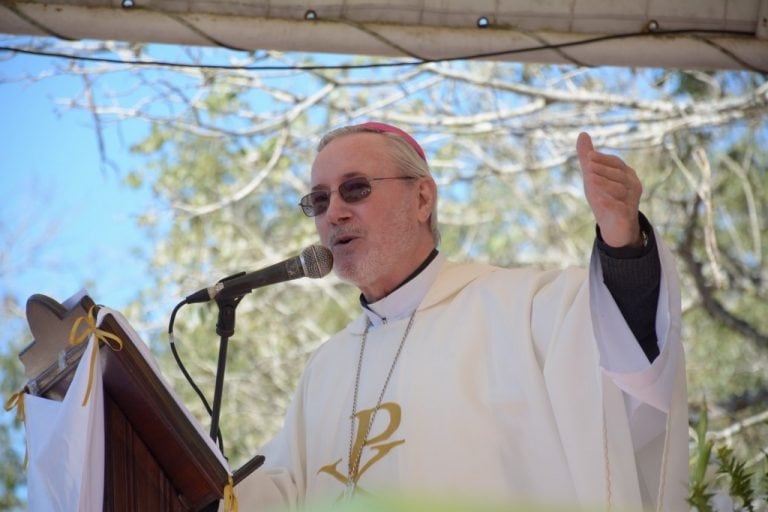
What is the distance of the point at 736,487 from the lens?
8.95 ft

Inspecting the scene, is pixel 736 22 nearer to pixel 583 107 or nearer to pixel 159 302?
pixel 583 107

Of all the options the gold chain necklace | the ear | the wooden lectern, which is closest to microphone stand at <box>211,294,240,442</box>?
the wooden lectern

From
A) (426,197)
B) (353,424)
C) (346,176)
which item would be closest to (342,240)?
(346,176)

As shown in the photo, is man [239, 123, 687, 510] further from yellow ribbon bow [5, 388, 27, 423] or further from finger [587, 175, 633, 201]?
→ yellow ribbon bow [5, 388, 27, 423]

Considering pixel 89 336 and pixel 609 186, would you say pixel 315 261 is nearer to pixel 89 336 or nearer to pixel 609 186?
pixel 89 336

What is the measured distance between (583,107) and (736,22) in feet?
17.3

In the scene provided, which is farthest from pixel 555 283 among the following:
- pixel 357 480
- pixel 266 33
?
pixel 266 33

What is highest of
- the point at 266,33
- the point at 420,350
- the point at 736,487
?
the point at 266,33

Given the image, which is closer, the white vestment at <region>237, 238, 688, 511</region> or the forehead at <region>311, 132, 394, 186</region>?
the white vestment at <region>237, 238, 688, 511</region>

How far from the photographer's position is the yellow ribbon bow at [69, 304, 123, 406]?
3.37 metres

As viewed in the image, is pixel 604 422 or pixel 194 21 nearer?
pixel 604 422

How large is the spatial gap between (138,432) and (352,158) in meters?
1.80

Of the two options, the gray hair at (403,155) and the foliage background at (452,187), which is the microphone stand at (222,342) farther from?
the foliage background at (452,187)

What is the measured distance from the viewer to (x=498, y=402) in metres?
4.17
